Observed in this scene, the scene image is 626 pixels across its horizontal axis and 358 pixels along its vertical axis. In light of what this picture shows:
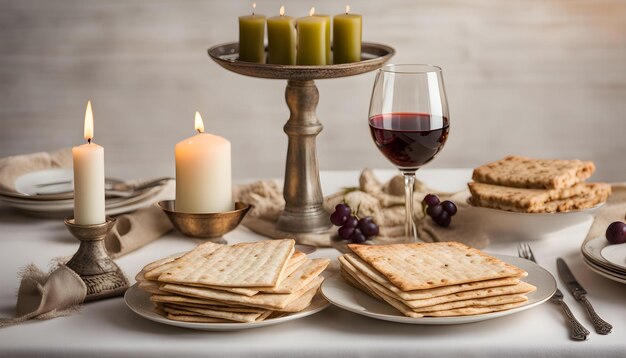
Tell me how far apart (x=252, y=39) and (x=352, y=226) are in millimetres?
398

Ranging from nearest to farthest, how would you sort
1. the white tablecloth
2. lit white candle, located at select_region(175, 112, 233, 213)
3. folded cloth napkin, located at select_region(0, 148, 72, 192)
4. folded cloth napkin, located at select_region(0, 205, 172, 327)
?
the white tablecloth, folded cloth napkin, located at select_region(0, 205, 172, 327), lit white candle, located at select_region(175, 112, 233, 213), folded cloth napkin, located at select_region(0, 148, 72, 192)

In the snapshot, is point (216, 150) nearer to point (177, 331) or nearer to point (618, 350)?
point (177, 331)

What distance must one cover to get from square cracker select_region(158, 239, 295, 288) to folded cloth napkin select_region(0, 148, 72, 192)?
2.26 ft

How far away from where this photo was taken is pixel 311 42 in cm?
151

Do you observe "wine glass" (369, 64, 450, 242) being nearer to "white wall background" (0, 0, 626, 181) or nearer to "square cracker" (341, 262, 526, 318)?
"square cracker" (341, 262, 526, 318)

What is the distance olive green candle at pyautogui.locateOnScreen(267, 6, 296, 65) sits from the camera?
59.3 inches

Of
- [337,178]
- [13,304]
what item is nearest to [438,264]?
[13,304]

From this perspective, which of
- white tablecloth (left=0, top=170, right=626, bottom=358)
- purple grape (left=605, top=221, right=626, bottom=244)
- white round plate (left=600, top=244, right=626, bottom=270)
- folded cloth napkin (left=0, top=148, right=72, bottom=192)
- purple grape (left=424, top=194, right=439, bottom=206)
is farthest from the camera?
folded cloth napkin (left=0, top=148, right=72, bottom=192)

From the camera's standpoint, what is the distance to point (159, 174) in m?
4.26

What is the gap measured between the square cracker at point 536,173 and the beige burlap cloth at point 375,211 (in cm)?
9

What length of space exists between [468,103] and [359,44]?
2694mm

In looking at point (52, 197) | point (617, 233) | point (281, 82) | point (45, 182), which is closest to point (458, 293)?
point (617, 233)

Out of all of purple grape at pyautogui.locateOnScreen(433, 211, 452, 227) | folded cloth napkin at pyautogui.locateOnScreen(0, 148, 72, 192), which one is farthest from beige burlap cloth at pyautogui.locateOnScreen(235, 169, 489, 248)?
folded cloth napkin at pyautogui.locateOnScreen(0, 148, 72, 192)

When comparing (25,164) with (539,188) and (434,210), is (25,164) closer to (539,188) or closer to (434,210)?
(434,210)
